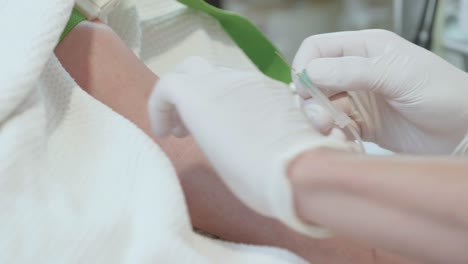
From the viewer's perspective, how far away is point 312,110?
0.82 meters

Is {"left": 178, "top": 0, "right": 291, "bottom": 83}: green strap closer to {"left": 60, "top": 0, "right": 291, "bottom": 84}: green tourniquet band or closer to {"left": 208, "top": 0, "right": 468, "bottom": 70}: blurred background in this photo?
{"left": 60, "top": 0, "right": 291, "bottom": 84}: green tourniquet band

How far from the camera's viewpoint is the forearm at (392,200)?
1.48 feet

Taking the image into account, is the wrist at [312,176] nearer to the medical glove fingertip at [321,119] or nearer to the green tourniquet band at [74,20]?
the medical glove fingertip at [321,119]

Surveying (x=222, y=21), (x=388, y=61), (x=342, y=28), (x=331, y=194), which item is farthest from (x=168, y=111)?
(x=342, y=28)

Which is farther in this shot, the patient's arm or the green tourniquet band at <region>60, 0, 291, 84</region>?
the green tourniquet band at <region>60, 0, 291, 84</region>

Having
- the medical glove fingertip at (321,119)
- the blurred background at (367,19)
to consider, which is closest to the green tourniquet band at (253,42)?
the medical glove fingertip at (321,119)

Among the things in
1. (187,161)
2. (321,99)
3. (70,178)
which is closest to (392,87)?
(321,99)

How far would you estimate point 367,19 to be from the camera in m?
2.73

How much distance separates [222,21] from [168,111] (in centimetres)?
50

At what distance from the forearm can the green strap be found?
0.59 metres

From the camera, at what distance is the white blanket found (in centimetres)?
59

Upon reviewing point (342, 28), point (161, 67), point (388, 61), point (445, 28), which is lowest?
point (342, 28)

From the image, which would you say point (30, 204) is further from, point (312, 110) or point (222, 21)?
point (222, 21)

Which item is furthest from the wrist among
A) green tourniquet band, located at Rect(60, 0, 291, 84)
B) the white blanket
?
green tourniquet band, located at Rect(60, 0, 291, 84)
